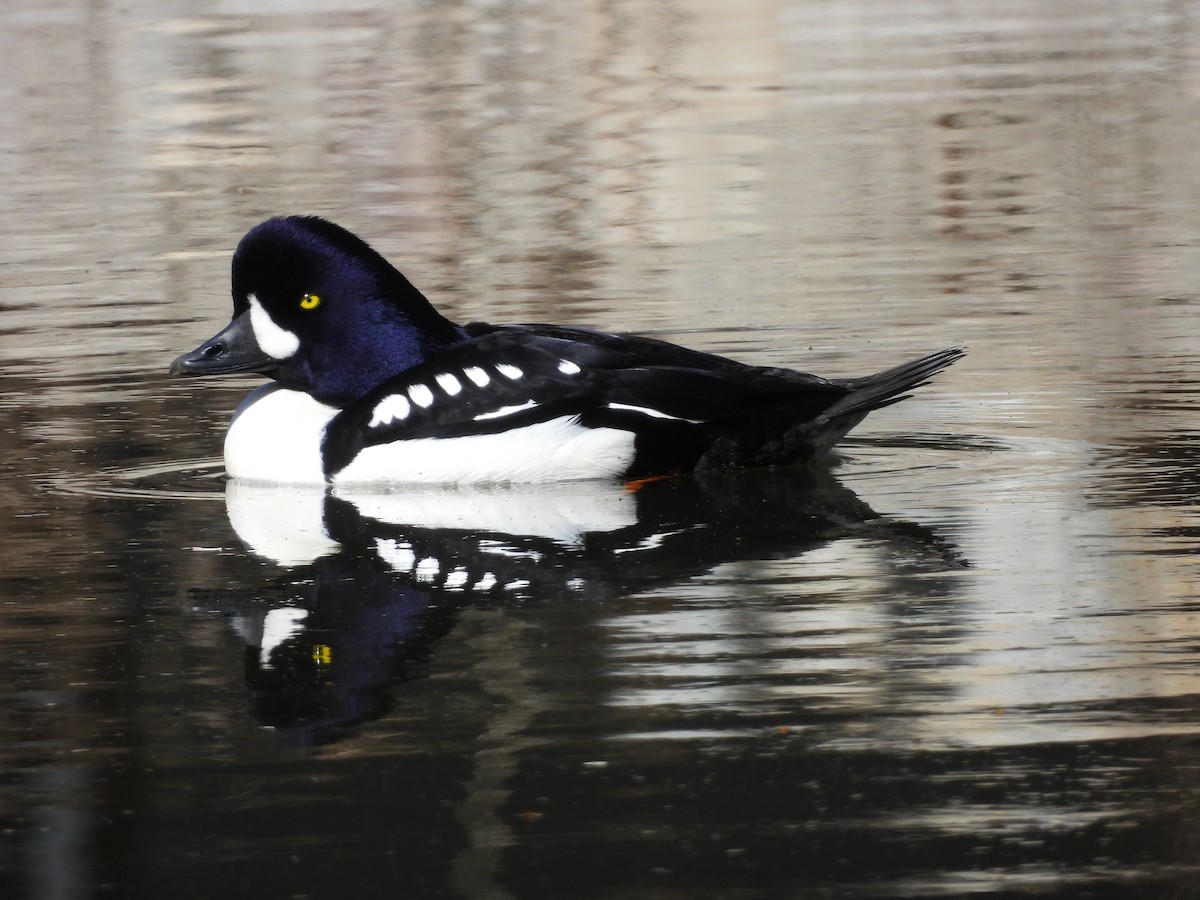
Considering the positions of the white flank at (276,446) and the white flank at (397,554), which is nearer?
the white flank at (397,554)

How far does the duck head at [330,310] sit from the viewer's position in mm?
8086

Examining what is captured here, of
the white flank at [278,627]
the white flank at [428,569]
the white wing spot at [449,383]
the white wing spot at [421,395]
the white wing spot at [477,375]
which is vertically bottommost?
the white flank at [428,569]

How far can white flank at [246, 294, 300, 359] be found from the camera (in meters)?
8.20

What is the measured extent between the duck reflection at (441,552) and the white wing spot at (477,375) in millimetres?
412

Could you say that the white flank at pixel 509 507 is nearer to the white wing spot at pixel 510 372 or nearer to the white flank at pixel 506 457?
the white flank at pixel 506 457

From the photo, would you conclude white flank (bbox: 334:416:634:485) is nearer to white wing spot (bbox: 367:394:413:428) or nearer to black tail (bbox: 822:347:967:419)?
white wing spot (bbox: 367:394:413:428)

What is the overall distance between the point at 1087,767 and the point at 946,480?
3.29 m

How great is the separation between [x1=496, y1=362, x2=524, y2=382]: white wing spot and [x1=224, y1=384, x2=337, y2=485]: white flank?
0.77 metres

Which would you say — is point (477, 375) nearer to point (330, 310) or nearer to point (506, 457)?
point (506, 457)

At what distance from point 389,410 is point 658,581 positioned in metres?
1.87

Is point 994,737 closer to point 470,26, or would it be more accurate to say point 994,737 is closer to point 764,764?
point 764,764

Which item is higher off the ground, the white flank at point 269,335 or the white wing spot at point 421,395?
the white flank at point 269,335

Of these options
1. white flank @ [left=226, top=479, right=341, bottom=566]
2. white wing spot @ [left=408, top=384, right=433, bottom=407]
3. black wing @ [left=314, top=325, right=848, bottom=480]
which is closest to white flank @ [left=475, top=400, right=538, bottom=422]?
black wing @ [left=314, top=325, right=848, bottom=480]

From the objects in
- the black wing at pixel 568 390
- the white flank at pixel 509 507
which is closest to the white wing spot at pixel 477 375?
the black wing at pixel 568 390
